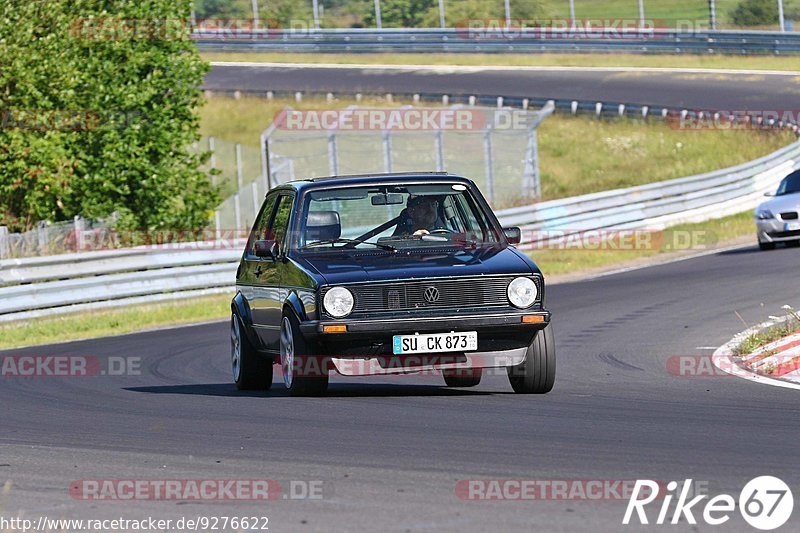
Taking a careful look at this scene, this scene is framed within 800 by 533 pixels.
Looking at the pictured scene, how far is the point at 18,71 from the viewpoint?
82.3 feet

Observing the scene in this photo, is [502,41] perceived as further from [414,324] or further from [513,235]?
[414,324]

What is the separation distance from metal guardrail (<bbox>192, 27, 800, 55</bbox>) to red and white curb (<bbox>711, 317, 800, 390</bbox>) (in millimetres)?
41227

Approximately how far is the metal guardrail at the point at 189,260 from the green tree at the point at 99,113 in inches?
164

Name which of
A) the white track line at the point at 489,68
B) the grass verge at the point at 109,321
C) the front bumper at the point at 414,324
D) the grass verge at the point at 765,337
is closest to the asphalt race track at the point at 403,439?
the front bumper at the point at 414,324

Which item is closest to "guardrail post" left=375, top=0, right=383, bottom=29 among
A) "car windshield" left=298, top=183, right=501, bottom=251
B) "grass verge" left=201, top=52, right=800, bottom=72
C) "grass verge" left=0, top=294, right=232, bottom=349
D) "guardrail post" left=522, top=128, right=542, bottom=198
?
"grass verge" left=201, top=52, right=800, bottom=72

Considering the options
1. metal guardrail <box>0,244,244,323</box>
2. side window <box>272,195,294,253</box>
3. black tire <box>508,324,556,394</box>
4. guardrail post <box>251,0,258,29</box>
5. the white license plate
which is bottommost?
metal guardrail <box>0,244,244,323</box>

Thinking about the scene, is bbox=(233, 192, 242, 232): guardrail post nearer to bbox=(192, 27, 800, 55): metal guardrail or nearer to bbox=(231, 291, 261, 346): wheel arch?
bbox=(231, 291, 261, 346): wheel arch

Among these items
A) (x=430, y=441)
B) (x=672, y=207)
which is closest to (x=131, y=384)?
(x=430, y=441)

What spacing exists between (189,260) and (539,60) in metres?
36.0

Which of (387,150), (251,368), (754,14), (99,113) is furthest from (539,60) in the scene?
(251,368)

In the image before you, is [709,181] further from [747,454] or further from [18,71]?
[747,454]

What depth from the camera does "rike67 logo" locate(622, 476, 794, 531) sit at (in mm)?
5617

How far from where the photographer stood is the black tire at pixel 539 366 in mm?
9828

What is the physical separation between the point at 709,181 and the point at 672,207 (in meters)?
1.71
